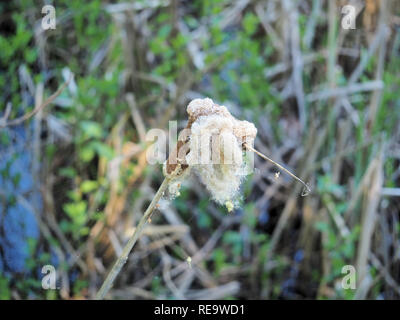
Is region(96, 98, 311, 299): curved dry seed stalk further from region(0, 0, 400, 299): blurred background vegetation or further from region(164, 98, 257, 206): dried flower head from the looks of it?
region(0, 0, 400, 299): blurred background vegetation

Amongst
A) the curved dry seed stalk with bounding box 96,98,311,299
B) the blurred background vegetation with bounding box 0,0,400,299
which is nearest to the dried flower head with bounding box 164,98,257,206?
the curved dry seed stalk with bounding box 96,98,311,299

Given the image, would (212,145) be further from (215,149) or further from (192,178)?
(192,178)

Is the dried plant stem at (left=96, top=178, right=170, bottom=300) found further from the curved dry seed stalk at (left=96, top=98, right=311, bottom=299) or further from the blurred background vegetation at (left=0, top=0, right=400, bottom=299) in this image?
the blurred background vegetation at (left=0, top=0, right=400, bottom=299)

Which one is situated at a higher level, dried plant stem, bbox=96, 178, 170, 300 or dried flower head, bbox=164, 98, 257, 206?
dried flower head, bbox=164, 98, 257, 206

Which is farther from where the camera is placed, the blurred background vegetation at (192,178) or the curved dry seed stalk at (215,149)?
the blurred background vegetation at (192,178)

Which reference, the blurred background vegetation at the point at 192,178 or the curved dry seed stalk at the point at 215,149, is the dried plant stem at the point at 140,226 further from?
the blurred background vegetation at the point at 192,178

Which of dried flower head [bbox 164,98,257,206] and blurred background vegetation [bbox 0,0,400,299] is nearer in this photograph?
dried flower head [bbox 164,98,257,206]

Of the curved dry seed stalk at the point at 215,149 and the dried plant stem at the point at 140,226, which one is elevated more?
the curved dry seed stalk at the point at 215,149

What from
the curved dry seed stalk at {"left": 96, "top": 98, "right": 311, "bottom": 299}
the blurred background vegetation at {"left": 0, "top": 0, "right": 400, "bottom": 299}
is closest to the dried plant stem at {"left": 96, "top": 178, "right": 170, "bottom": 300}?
the curved dry seed stalk at {"left": 96, "top": 98, "right": 311, "bottom": 299}

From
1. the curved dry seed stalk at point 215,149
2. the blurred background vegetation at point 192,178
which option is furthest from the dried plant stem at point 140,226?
the blurred background vegetation at point 192,178
